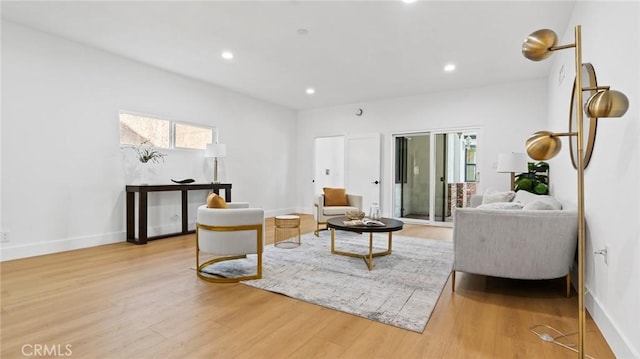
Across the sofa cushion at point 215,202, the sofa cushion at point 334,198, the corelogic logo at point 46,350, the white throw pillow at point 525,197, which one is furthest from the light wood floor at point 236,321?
the sofa cushion at point 334,198

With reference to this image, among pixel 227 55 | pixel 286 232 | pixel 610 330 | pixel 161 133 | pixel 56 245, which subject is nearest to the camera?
pixel 610 330

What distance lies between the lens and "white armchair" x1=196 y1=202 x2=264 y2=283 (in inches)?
116

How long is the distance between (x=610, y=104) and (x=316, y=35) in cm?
312

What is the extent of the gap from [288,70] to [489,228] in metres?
3.90

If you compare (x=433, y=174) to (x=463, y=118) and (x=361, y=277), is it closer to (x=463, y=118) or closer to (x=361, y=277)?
(x=463, y=118)

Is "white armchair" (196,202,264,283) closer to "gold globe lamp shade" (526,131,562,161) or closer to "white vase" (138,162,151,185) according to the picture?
"gold globe lamp shade" (526,131,562,161)

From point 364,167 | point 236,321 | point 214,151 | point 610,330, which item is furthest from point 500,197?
Result: point 214,151

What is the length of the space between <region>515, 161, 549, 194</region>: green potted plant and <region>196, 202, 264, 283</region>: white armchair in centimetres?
403

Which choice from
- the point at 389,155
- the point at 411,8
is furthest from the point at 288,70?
the point at 389,155

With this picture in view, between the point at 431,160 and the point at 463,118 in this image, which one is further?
the point at 431,160

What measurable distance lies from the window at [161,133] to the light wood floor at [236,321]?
2.33m

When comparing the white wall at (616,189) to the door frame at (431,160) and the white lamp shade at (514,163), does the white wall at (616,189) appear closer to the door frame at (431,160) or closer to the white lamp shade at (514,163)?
the white lamp shade at (514,163)

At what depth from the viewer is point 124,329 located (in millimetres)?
2051

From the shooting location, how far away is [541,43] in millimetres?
1557
